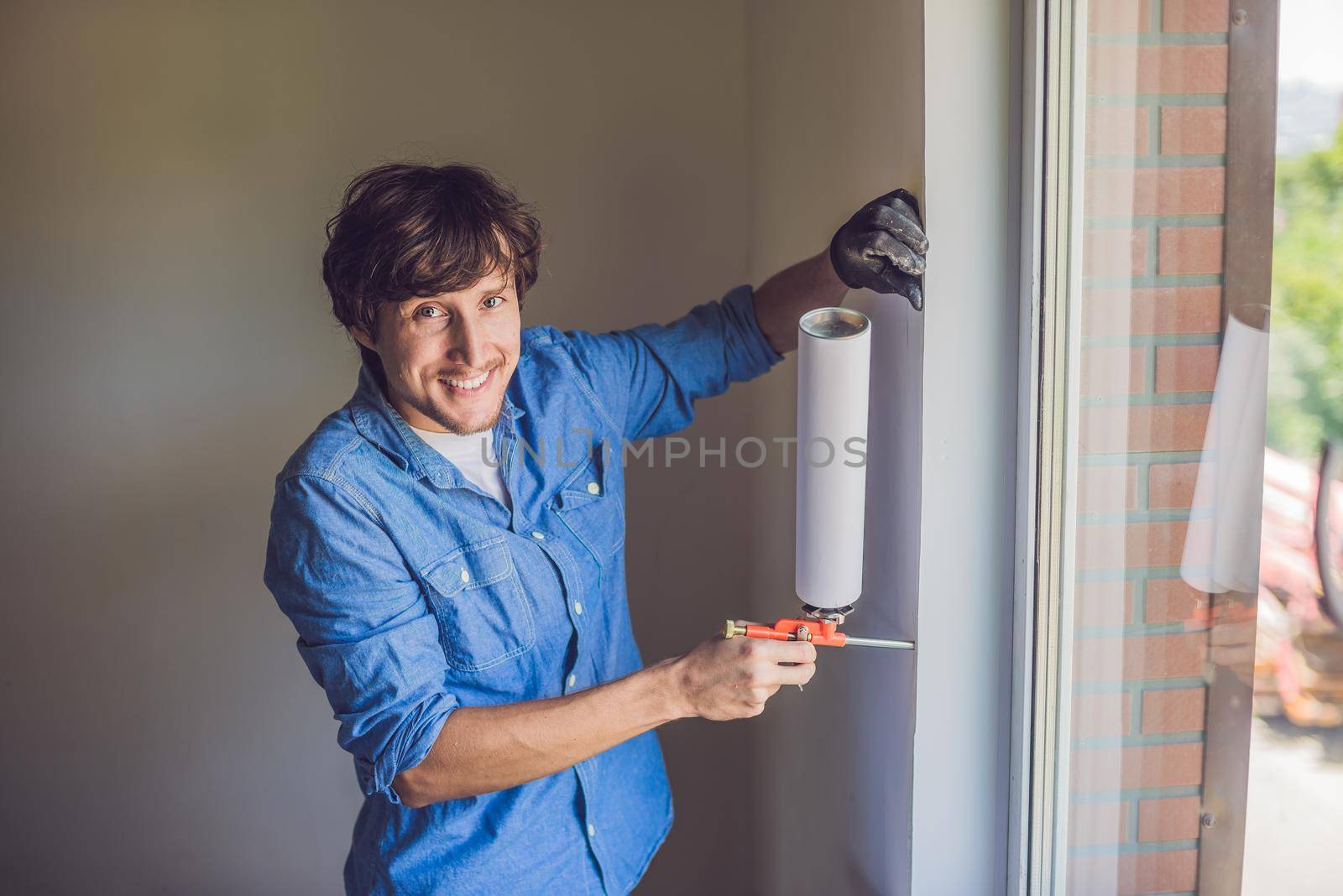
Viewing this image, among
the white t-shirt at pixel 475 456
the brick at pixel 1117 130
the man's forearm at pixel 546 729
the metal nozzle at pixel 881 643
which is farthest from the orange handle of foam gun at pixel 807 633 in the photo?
the brick at pixel 1117 130

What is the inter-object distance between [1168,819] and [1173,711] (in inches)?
4.6

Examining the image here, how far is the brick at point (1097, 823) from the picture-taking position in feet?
3.37

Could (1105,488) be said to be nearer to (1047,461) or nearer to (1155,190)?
(1047,461)

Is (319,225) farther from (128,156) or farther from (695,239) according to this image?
(695,239)

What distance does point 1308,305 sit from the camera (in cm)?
69

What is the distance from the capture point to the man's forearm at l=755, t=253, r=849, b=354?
138 centimetres

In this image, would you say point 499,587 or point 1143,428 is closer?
point 1143,428

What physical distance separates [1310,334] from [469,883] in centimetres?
124

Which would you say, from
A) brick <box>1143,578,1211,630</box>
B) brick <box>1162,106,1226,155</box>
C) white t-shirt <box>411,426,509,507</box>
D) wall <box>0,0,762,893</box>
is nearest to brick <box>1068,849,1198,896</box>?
brick <box>1143,578,1211,630</box>

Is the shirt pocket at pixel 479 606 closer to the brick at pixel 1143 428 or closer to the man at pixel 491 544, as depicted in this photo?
Result: the man at pixel 491 544

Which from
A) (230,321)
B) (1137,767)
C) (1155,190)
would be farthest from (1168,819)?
(230,321)

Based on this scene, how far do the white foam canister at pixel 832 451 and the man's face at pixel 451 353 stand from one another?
476mm

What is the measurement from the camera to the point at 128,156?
2.19 m

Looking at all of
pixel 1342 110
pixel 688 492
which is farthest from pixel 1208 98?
pixel 688 492
